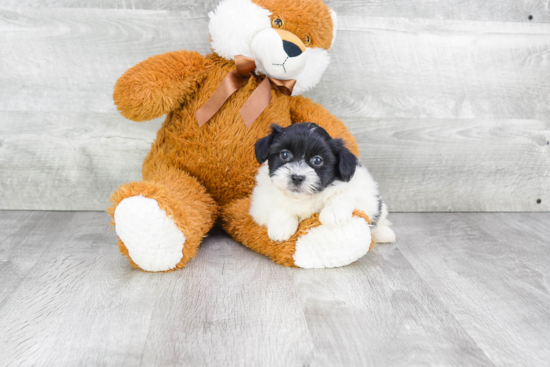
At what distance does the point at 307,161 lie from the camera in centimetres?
126

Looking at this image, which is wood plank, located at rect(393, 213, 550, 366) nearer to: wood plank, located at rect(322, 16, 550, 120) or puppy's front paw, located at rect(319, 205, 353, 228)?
puppy's front paw, located at rect(319, 205, 353, 228)

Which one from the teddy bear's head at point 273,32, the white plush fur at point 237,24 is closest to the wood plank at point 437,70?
the teddy bear's head at point 273,32

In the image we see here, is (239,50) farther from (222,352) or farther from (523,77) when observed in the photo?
(523,77)

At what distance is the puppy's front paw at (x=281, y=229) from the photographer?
1345 millimetres

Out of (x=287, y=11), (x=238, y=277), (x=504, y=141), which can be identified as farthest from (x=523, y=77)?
(x=238, y=277)

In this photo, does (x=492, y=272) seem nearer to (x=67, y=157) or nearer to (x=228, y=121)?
(x=228, y=121)

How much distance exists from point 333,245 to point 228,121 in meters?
0.51

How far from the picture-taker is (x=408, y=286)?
1.30 meters

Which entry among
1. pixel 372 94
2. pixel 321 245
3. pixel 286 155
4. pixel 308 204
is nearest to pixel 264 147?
pixel 286 155

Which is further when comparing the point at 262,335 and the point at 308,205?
the point at 308,205

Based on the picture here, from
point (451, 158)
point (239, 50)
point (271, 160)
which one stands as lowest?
point (451, 158)

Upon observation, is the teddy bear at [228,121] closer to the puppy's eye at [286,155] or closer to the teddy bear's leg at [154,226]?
the teddy bear's leg at [154,226]

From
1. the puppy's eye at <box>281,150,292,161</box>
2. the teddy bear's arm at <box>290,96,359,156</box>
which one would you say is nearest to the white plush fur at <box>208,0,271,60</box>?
the teddy bear's arm at <box>290,96,359,156</box>

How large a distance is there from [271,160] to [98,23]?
930mm
